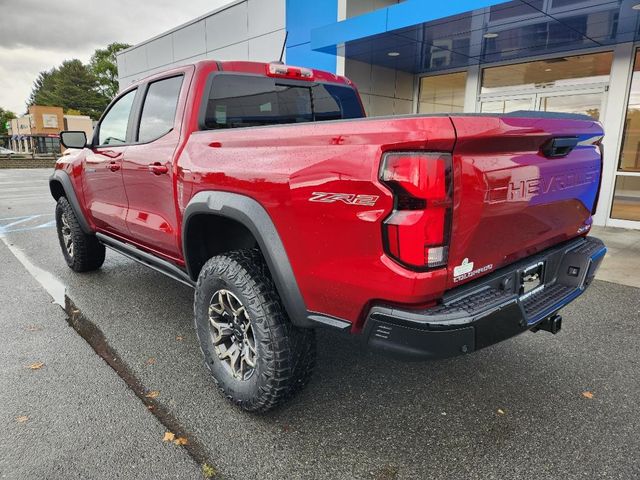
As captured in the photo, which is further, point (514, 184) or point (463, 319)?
point (514, 184)

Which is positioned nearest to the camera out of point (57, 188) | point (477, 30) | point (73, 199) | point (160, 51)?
point (73, 199)

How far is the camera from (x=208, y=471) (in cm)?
206

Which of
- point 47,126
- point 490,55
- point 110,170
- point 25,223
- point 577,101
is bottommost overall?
point 25,223

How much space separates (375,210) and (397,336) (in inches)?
20.3

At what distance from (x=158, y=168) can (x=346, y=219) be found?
5.79 ft

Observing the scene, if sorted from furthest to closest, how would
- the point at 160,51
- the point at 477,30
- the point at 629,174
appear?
1. the point at 160,51
2. the point at 629,174
3. the point at 477,30

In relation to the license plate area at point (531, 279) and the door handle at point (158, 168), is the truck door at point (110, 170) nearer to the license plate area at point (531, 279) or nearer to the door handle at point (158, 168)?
the door handle at point (158, 168)

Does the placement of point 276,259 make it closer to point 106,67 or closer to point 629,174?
point 629,174

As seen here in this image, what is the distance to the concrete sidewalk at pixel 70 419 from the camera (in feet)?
6.86

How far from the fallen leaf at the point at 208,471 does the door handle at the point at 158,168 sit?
1822 millimetres

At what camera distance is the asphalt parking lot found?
83.3 inches

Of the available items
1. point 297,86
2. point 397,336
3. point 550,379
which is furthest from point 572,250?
point 297,86

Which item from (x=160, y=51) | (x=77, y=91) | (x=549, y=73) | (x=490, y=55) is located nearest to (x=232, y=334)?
(x=490, y=55)

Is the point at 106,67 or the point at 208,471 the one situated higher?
the point at 106,67
